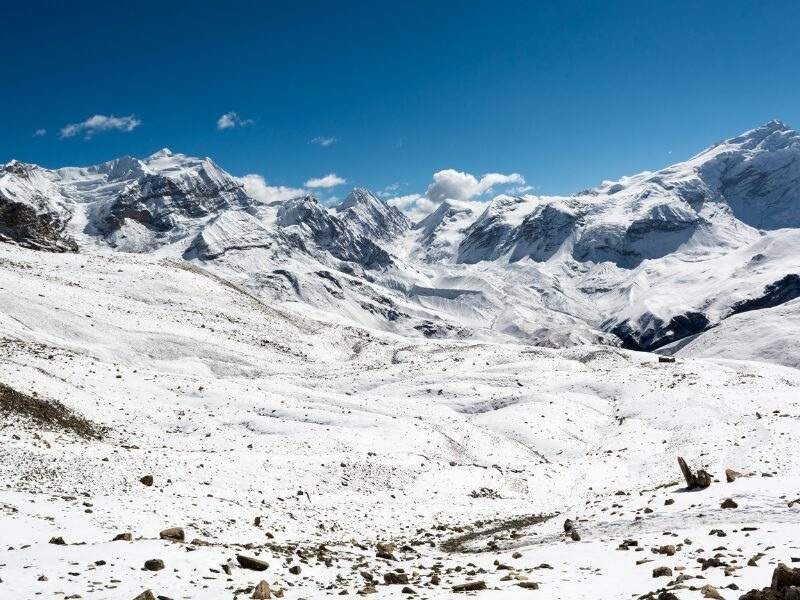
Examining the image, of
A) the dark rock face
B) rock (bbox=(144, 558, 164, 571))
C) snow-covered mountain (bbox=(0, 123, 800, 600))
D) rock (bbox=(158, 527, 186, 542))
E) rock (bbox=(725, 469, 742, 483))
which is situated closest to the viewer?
rock (bbox=(144, 558, 164, 571))

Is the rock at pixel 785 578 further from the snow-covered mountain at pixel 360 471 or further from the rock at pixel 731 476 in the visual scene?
the rock at pixel 731 476

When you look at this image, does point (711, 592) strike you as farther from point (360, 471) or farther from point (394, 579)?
point (360, 471)

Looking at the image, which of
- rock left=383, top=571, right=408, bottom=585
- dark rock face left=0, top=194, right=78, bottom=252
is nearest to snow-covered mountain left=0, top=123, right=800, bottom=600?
rock left=383, top=571, right=408, bottom=585

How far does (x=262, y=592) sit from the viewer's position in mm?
13258

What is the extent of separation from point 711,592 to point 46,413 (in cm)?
3414

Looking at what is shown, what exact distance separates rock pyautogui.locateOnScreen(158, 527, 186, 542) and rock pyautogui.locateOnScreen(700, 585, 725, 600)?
14.0 m

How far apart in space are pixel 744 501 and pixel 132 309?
8189 centimetres

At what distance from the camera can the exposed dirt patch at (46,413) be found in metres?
31.0

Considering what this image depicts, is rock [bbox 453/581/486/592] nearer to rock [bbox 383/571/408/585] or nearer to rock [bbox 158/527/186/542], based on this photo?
rock [bbox 383/571/408/585]

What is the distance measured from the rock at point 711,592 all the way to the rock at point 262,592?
929 centimetres

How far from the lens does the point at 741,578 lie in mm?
12531

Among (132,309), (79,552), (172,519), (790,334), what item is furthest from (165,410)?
(790,334)

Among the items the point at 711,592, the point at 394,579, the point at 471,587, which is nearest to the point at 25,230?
the point at 394,579

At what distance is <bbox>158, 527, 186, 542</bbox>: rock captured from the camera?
17328mm
